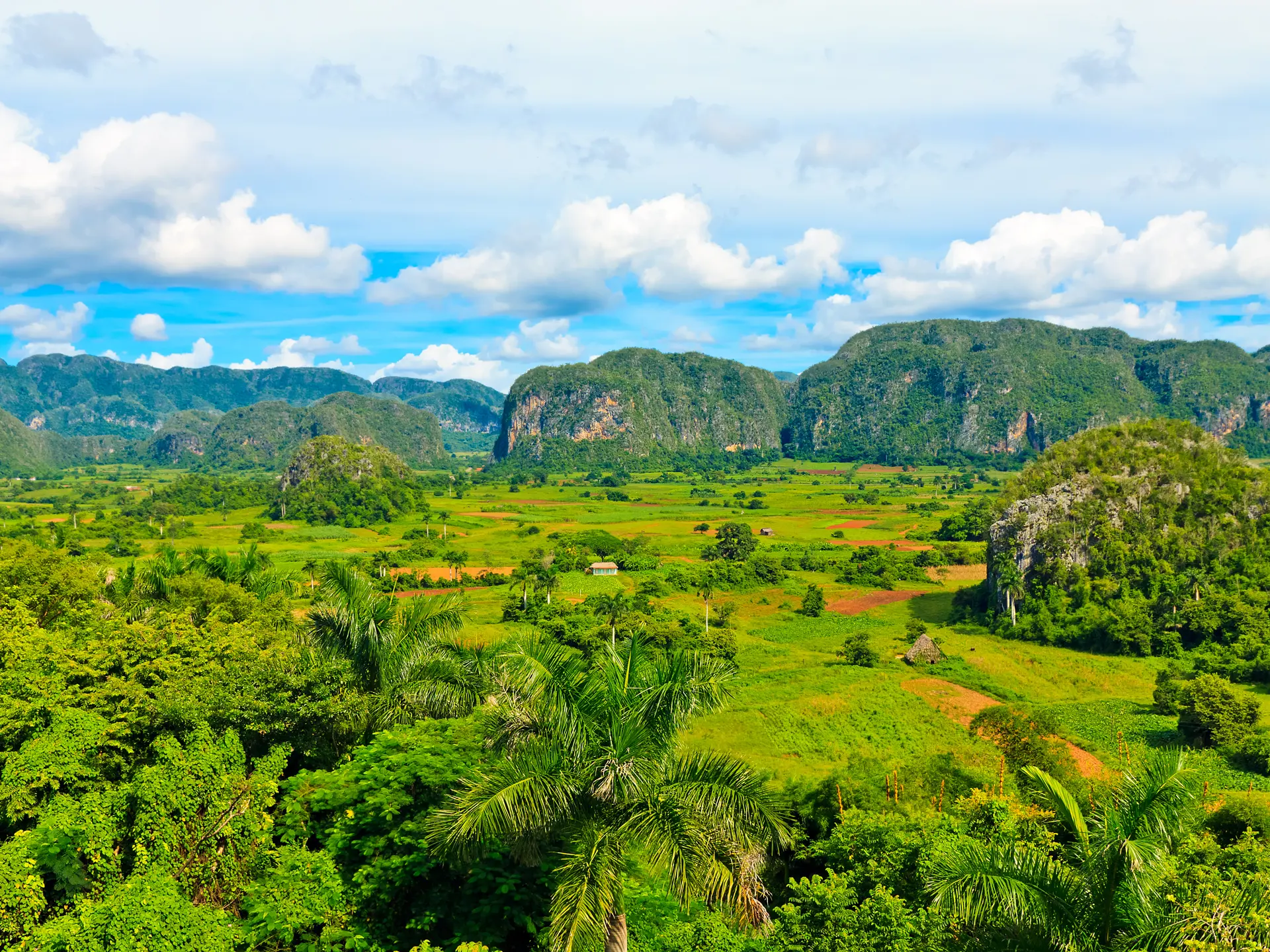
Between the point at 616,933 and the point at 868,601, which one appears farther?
the point at 868,601

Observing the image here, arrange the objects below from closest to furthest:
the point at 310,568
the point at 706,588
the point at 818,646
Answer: the point at 818,646 → the point at 706,588 → the point at 310,568

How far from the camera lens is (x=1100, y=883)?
7.67m

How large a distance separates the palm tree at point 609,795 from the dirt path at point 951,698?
24883mm

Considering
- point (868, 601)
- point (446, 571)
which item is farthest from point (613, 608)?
point (446, 571)

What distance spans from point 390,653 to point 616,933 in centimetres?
793

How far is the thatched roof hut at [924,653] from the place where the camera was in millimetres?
40188

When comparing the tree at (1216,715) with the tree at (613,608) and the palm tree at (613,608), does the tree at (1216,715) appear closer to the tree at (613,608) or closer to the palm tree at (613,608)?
the tree at (613,608)

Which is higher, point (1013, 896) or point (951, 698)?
point (1013, 896)

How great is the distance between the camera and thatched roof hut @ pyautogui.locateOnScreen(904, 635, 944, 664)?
1582 inches

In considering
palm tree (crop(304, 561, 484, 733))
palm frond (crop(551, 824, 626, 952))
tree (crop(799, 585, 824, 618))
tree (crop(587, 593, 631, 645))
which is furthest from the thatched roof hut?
palm frond (crop(551, 824, 626, 952))

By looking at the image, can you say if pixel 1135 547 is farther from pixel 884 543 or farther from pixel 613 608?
pixel 613 608

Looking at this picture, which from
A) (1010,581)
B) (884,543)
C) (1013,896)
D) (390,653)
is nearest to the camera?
(1013,896)

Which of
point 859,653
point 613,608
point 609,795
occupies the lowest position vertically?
point 859,653

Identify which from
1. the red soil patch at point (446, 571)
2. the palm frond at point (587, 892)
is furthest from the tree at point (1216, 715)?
the red soil patch at point (446, 571)
